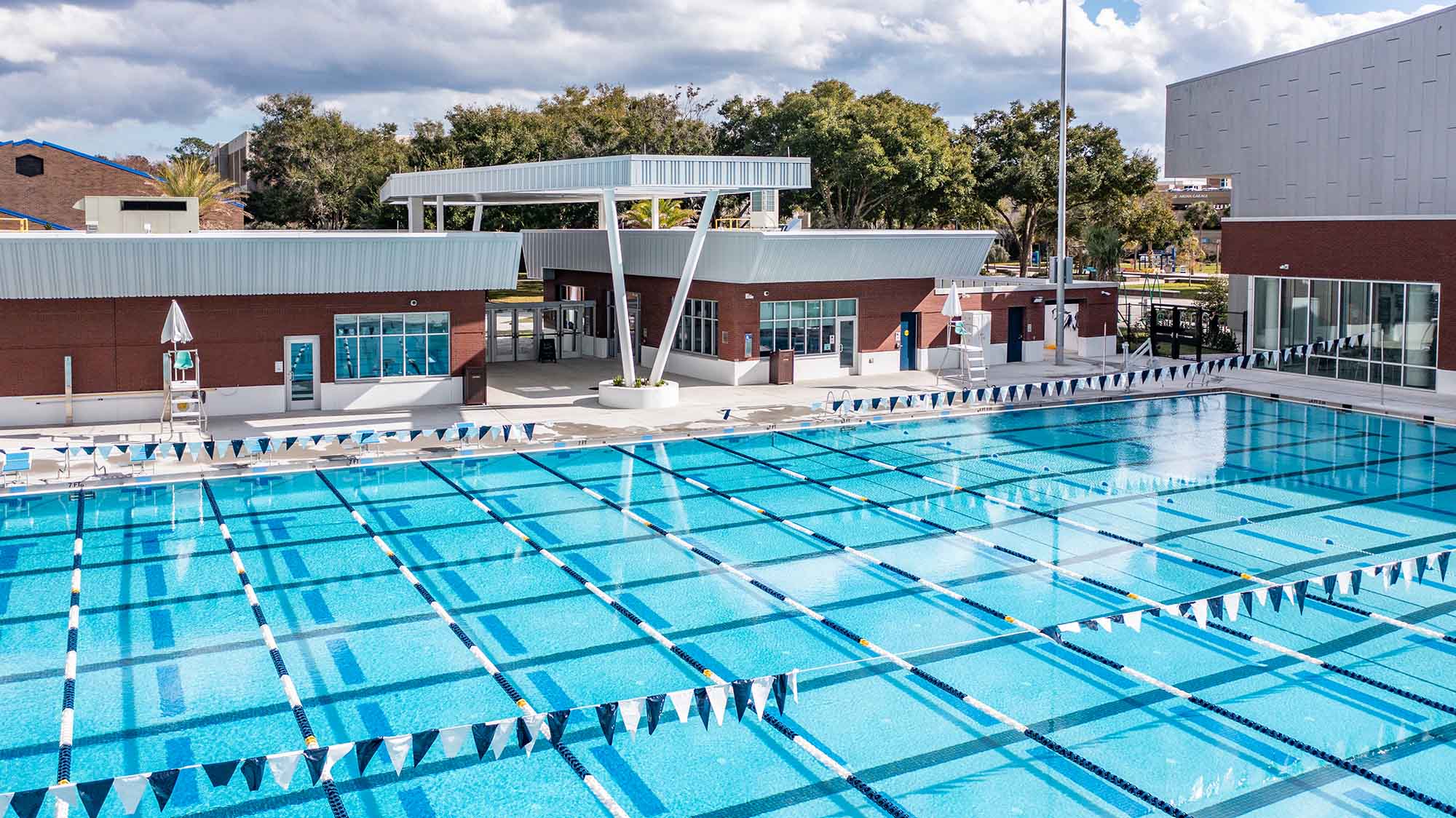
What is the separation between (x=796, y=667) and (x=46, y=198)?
5988 centimetres

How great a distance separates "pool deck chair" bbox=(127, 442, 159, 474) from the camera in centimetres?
2262

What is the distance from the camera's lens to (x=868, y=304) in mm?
35656

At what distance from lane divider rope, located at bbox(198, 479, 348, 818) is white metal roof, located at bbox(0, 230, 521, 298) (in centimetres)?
896

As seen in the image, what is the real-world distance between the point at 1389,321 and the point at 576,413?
73.7ft

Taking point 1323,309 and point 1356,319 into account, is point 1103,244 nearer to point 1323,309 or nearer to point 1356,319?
point 1323,309

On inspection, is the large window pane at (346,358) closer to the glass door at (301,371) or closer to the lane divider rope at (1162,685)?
the glass door at (301,371)

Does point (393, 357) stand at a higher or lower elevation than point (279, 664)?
higher

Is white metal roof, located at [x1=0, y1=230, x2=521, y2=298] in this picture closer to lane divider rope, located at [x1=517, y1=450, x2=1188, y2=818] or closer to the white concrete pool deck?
the white concrete pool deck

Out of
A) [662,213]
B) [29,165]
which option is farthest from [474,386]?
[29,165]

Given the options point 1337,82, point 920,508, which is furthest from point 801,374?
point 1337,82

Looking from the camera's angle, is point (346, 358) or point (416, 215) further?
point (416, 215)

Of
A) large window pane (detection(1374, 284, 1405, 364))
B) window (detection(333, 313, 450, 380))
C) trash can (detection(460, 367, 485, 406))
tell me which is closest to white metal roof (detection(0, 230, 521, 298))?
window (detection(333, 313, 450, 380))

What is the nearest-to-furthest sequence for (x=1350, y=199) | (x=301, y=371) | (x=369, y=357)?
(x=301, y=371) < (x=369, y=357) < (x=1350, y=199)

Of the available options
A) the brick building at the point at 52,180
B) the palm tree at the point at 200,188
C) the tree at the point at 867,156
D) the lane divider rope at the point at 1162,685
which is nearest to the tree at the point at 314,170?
the palm tree at the point at 200,188
